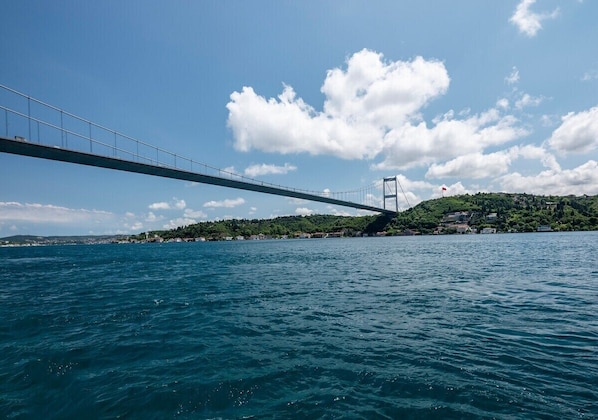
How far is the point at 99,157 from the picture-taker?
39.7 m

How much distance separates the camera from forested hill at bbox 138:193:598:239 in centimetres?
11156

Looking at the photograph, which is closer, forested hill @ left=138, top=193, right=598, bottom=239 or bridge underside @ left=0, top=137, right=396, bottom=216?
bridge underside @ left=0, top=137, right=396, bottom=216

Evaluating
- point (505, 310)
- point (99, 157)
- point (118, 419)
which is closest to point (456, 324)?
point (505, 310)

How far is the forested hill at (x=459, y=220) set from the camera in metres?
112

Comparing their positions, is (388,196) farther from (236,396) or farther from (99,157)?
(236,396)

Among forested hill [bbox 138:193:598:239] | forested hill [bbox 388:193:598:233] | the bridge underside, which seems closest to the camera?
the bridge underside

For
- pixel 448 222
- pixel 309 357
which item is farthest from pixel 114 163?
pixel 448 222

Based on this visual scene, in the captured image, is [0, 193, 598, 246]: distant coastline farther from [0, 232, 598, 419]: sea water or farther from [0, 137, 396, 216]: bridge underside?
[0, 232, 598, 419]: sea water

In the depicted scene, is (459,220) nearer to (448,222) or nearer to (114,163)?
(448,222)

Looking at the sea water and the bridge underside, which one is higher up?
the bridge underside

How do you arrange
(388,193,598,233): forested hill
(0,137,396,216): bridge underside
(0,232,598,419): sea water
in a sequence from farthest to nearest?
(388,193,598,233): forested hill, (0,137,396,216): bridge underside, (0,232,598,419): sea water

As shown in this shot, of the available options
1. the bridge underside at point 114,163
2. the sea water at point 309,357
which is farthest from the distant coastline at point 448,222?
the sea water at point 309,357

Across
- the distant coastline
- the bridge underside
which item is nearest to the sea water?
the bridge underside

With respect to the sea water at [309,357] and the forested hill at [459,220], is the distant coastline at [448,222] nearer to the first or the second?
the forested hill at [459,220]
